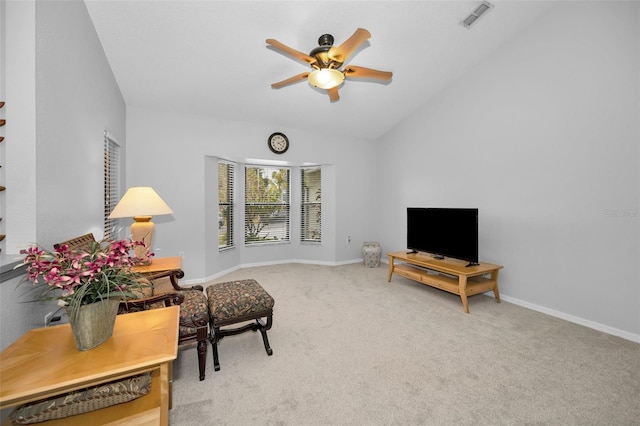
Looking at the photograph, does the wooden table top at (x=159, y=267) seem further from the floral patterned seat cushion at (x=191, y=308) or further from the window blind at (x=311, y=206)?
the window blind at (x=311, y=206)

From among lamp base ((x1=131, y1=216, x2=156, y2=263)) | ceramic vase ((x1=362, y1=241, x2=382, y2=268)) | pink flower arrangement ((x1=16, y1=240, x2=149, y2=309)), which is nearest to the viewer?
pink flower arrangement ((x1=16, y1=240, x2=149, y2=309))

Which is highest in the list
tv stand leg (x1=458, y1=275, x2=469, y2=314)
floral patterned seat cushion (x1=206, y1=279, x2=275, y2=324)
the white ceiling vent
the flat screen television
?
the white ceiling vent

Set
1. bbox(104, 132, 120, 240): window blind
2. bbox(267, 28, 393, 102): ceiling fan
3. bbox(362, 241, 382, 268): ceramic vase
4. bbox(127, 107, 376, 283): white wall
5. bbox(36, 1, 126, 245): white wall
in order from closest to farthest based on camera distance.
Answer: bbox(36, 1, 126, 245): white wall < bbox(267, 28, 393, 102): ceiling fan < bbox(104, 132, 120, 240): window blind < bbox(127, 107, 376, 283): white wall < bbox(362, 241, 382, 268): ceramic vase

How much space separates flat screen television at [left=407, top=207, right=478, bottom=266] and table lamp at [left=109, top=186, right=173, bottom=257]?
3.39m

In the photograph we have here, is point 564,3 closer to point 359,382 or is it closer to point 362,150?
point 362,150

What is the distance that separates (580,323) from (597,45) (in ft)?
9.62

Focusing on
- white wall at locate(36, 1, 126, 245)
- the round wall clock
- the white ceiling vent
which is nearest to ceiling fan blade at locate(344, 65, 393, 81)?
the white ceiling vent

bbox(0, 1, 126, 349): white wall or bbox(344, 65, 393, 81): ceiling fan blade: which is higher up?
bbox(344, 65, 393, 81): ceiling fan blade

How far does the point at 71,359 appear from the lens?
1106mm

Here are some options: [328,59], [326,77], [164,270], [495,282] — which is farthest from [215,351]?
[495,282]

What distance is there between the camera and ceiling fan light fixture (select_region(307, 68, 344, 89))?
246 cm

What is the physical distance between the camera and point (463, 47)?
3512mm

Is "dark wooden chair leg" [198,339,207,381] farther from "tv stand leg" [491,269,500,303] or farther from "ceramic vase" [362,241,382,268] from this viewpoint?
"ceramic vase" [362,241,382,268]

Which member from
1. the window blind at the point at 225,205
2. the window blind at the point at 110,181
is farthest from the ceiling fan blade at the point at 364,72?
the window blind at the point at 225,205
